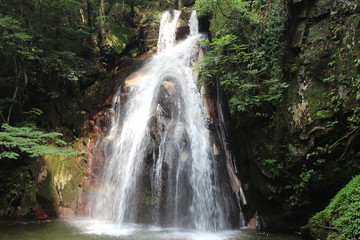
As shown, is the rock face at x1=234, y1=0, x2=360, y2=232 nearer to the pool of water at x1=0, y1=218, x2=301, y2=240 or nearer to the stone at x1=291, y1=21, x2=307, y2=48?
the stone at x1=291, y1=21, x2=307, y2=48

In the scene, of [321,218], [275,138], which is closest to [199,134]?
[275,138]

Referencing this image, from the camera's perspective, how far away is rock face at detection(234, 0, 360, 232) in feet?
18.6

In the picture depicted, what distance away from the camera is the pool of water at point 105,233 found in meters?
6.20

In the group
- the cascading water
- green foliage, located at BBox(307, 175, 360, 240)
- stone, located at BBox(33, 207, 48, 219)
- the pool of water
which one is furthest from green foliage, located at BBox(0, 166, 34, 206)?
green foliage, located at BBox(307, 175, 360, 240)

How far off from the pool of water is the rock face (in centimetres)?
95

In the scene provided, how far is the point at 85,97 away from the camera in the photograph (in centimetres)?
1234

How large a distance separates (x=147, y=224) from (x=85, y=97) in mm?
7308

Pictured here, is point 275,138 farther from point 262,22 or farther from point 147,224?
point 147,224

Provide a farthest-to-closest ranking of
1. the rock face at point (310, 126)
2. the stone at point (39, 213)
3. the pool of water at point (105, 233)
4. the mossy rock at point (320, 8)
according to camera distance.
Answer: the stone at point (39, 213) < the mossy rock at point (320, 8) < the pool of water at point (105, 233) < the rock face at point (310, 126)

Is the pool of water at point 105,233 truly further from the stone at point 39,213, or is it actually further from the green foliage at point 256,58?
the green foliage at point 256,58

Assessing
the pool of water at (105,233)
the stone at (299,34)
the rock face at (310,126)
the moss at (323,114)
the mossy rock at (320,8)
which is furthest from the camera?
the stone at (299,34)

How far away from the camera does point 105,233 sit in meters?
6.55

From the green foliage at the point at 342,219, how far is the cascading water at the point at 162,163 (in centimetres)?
309

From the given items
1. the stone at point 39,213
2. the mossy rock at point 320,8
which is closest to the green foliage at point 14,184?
the stone at point 39,213
